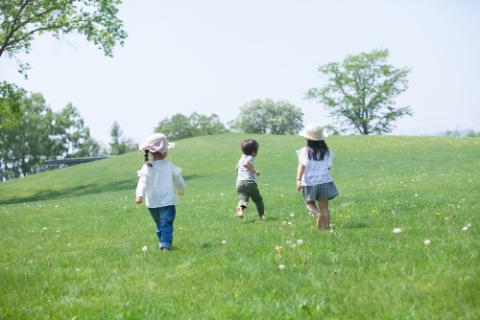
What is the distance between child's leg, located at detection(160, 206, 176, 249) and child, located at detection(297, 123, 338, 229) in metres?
2.49

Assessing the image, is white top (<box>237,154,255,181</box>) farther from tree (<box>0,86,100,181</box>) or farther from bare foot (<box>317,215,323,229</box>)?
tree (<box>0,86,100,181</box>)

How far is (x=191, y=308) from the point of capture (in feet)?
16.0

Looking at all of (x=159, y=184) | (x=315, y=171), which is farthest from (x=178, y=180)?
(x=315, y=171)

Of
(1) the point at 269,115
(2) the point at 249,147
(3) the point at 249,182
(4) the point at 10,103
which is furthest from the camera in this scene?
(1) the point at 269,115

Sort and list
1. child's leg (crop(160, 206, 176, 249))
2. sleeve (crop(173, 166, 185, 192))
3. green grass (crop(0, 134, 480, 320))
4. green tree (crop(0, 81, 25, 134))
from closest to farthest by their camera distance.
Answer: green grass (crop(0, 134, 480, 320)) < child's leg (crop(160, 206, 176, 249)) < sleeve (crop(173, 166, 185, 192)) < green tree (crop(0, 81, 25, 134))

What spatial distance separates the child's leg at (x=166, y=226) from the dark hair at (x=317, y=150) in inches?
115

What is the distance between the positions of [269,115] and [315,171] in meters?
121

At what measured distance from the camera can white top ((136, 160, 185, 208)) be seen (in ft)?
28.0

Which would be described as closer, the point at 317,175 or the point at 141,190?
the point at 141,190

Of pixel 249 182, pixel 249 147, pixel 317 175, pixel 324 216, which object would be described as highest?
pixel 249 147

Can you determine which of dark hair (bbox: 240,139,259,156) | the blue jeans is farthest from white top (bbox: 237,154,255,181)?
the blue jeans

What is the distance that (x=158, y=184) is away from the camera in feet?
28.3

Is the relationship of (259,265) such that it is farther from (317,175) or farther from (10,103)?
(10,103)

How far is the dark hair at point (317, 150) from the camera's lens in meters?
9.05
